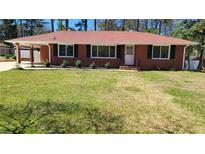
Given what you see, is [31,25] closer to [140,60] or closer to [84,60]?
[84,60]

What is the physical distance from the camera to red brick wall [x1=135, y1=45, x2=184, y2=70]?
21.0 metres

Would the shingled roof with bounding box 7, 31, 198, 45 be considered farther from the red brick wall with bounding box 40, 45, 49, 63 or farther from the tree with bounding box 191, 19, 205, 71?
the tree with bounding box 191, 19, 205, 71

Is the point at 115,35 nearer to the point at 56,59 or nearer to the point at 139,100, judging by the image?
the point at 56,59

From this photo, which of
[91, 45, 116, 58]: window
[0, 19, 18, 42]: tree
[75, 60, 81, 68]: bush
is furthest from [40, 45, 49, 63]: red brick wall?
[0, 19, 18, 42]: tree

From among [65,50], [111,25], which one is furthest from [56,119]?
[111,25]

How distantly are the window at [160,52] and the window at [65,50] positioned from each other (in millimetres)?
7571

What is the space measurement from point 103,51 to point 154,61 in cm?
475

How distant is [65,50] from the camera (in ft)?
72.4

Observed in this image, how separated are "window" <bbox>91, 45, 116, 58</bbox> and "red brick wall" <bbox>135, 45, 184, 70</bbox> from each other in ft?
7.25

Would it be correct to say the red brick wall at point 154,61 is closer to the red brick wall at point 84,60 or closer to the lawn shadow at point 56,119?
the red brick wall at point 84,60

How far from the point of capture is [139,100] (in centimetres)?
852

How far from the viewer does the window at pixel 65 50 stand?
866 inches

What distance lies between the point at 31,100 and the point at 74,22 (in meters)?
39.3
